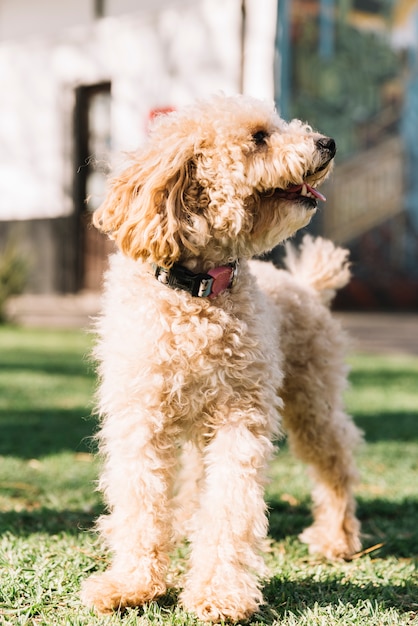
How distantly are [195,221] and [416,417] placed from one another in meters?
4.35

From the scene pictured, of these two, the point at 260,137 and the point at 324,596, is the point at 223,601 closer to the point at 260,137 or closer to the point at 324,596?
the point at 324,596

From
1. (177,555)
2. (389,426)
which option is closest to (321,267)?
(177,555)

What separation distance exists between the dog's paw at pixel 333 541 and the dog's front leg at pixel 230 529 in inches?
27.1

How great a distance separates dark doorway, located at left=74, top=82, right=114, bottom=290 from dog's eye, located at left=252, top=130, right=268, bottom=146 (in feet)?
43.7

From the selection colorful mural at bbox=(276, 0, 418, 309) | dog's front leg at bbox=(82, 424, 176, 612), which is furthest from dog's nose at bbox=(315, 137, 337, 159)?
colorful mural at bbox=(276, 0, 418, 309)

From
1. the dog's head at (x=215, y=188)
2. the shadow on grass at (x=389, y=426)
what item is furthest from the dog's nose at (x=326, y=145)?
the shadow on grass at (x=389, y=426)

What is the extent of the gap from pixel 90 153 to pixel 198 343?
1439 cm

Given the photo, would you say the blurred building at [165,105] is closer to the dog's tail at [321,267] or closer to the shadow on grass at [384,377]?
the shadow on grass at [384,377]

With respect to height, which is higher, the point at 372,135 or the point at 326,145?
the point at 372,135

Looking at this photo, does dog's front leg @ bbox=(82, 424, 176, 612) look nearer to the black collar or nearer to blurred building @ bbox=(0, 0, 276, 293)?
the black collar

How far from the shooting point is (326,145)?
3043 millimetres

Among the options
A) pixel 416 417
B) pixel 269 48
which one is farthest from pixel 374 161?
pixel 416 417

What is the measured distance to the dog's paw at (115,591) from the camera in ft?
8.96

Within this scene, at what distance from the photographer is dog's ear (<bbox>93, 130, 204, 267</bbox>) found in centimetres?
285
